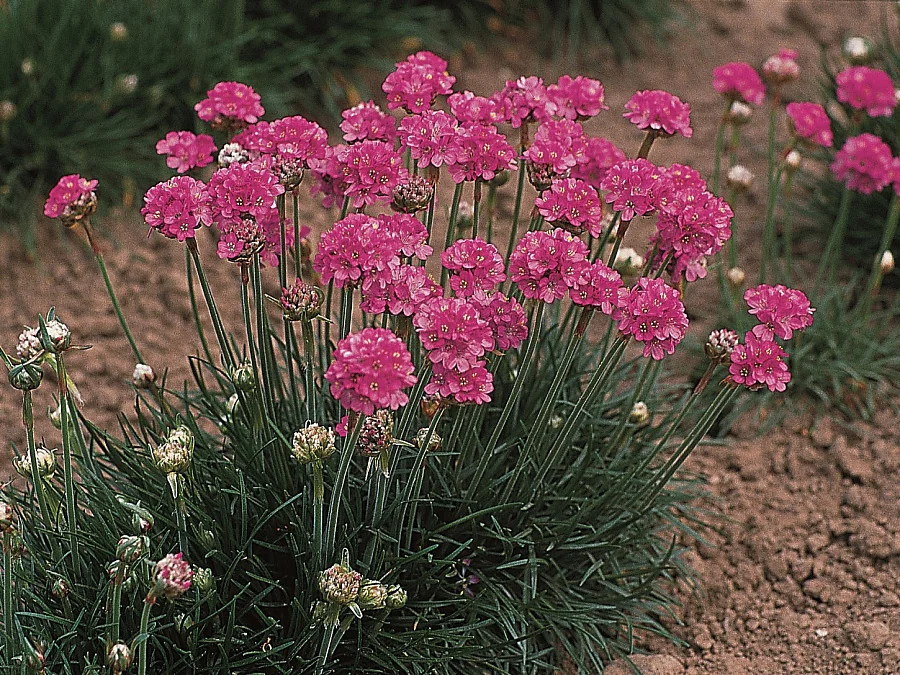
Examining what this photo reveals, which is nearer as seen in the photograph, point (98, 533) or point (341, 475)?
point (341, 475)

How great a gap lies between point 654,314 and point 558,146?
0.43 m

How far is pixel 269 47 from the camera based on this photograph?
14.3 ft

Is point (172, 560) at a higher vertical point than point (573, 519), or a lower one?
higher

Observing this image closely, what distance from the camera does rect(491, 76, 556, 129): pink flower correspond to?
2.17 metres

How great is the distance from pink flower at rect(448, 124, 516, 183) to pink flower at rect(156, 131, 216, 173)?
56 centimetres

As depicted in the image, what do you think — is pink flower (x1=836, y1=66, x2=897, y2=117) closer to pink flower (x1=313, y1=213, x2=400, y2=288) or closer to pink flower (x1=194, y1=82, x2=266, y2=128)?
pink flower (x1=194, y1=82, x2=266, y2=128)

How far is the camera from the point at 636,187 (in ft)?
6.63

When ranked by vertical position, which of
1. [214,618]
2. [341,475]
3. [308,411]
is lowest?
[214,618]

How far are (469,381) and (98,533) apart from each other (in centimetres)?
88

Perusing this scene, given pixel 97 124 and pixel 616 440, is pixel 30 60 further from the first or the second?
pixel 616 440

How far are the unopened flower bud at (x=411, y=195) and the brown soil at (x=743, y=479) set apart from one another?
1191 mm

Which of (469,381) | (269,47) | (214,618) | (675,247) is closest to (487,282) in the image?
(469,381)

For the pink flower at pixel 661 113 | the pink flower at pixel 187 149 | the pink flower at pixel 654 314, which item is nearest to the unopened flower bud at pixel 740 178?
the pink flower at pixel 661 113

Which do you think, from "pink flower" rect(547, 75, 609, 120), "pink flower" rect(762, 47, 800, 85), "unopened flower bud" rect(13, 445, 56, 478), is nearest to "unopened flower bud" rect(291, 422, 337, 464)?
"unopened flower bud" rect(13, 445, 56, 478)
